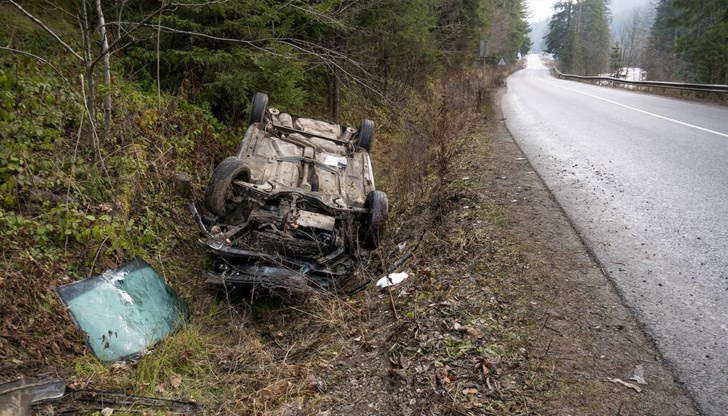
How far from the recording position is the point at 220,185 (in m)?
5.91

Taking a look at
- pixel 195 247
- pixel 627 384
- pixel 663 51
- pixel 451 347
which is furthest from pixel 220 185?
pixel 663 51

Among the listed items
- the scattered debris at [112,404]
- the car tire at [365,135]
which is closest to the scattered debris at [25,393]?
the scattered debris at [112,404]

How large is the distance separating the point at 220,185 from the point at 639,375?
4843 mm

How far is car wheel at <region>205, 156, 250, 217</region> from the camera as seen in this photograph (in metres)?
5.91

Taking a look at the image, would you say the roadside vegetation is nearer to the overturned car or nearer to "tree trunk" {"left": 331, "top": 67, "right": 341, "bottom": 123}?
the overturned car

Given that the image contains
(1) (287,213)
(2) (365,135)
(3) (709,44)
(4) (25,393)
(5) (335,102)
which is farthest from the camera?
(3) (709,44)

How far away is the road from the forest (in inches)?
478

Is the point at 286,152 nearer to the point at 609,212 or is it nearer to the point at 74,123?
the point at 74,123

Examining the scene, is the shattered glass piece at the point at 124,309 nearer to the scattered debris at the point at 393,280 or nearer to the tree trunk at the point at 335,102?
the scattered debris at the point at 393,280

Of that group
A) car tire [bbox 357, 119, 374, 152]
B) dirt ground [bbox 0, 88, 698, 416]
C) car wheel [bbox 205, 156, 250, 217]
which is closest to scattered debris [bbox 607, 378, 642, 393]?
dirt ground [bbox 0, 88, 698, 416]

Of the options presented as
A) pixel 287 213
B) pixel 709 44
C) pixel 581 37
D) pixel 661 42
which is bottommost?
pixel 287 213

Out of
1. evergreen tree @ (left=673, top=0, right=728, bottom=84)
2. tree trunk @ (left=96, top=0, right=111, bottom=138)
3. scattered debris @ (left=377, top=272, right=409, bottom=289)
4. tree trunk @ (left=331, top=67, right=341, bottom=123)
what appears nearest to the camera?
scattered debris @ (left=377, top=272, right=409, bottom=289)

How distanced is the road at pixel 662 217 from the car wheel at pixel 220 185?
164 inches

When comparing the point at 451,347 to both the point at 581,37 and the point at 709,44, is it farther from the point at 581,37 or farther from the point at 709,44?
the point at 581,37
